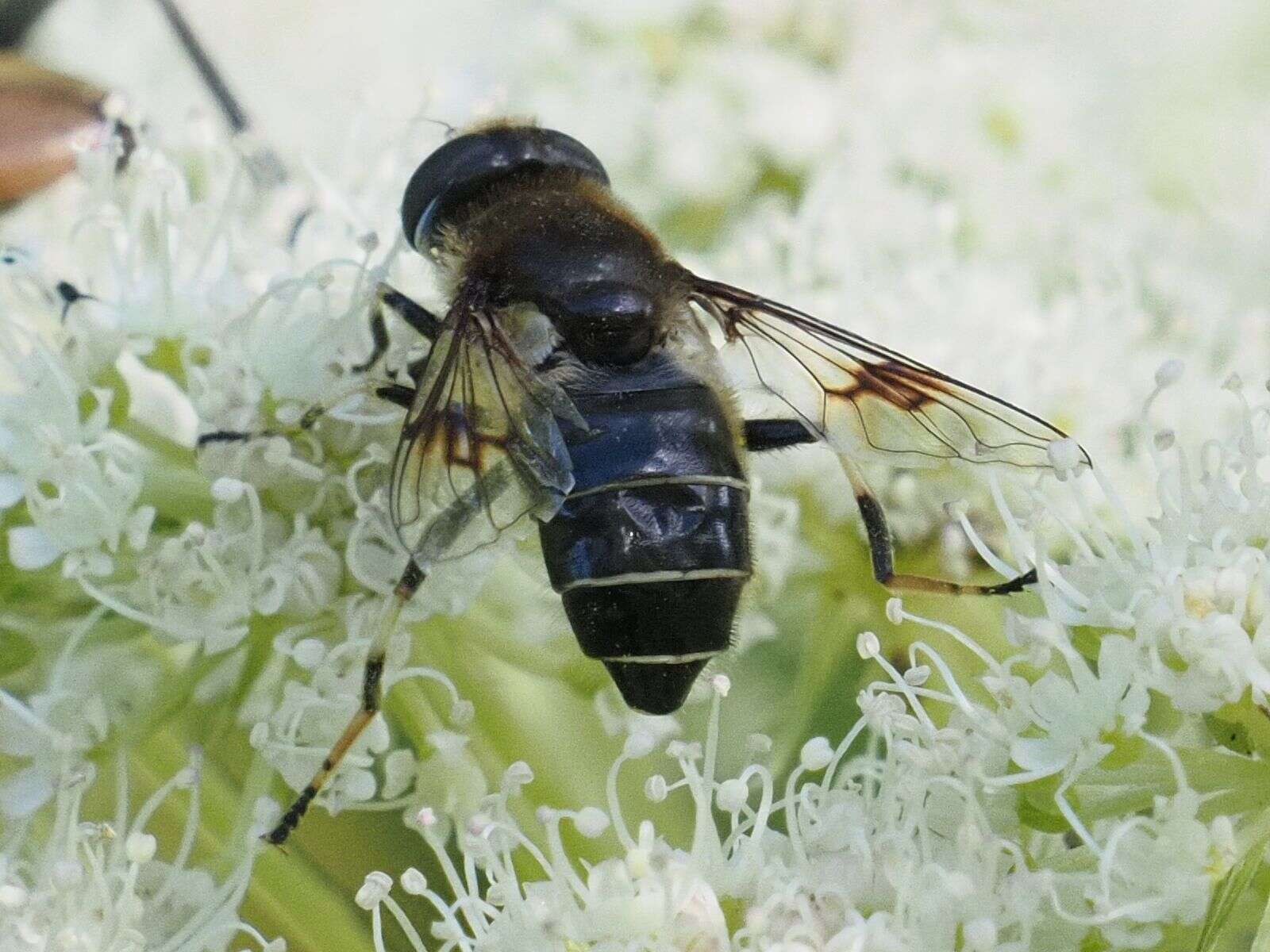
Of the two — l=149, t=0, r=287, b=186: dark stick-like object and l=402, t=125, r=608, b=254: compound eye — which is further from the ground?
l=149, t=0, r=287, b=186: dark stick-like object

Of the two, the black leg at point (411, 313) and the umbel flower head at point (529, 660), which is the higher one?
the black leg at point (411, 313)

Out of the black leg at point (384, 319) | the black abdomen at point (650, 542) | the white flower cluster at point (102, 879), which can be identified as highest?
the black leg at point (384, 319)

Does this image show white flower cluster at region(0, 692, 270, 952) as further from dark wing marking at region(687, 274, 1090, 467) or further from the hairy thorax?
dark wing marking at region(687, 274, 1090, 467)

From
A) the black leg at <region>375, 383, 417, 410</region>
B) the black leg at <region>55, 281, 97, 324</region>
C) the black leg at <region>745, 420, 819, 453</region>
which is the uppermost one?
the black leg at <region>55, 281, 97, 324</region>

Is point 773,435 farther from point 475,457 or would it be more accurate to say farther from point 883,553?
point 475,457

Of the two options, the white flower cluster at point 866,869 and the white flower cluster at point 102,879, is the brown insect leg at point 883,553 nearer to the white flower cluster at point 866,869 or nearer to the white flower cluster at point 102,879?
the white flower cluster at point 866,869

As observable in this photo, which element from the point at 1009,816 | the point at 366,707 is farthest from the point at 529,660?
the point at 1009,816

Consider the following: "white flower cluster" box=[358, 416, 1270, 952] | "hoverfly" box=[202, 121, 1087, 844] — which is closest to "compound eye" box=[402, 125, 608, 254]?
"hoverfly" box=[202, 121, 1087, 844]

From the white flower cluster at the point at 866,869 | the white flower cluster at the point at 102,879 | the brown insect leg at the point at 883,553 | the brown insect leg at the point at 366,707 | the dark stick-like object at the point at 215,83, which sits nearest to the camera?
the white flower cluster at the point at 866,869

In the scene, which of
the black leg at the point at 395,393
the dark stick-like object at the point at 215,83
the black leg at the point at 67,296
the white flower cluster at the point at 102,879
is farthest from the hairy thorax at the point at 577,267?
the dark stick-like object at the point at 215,83
